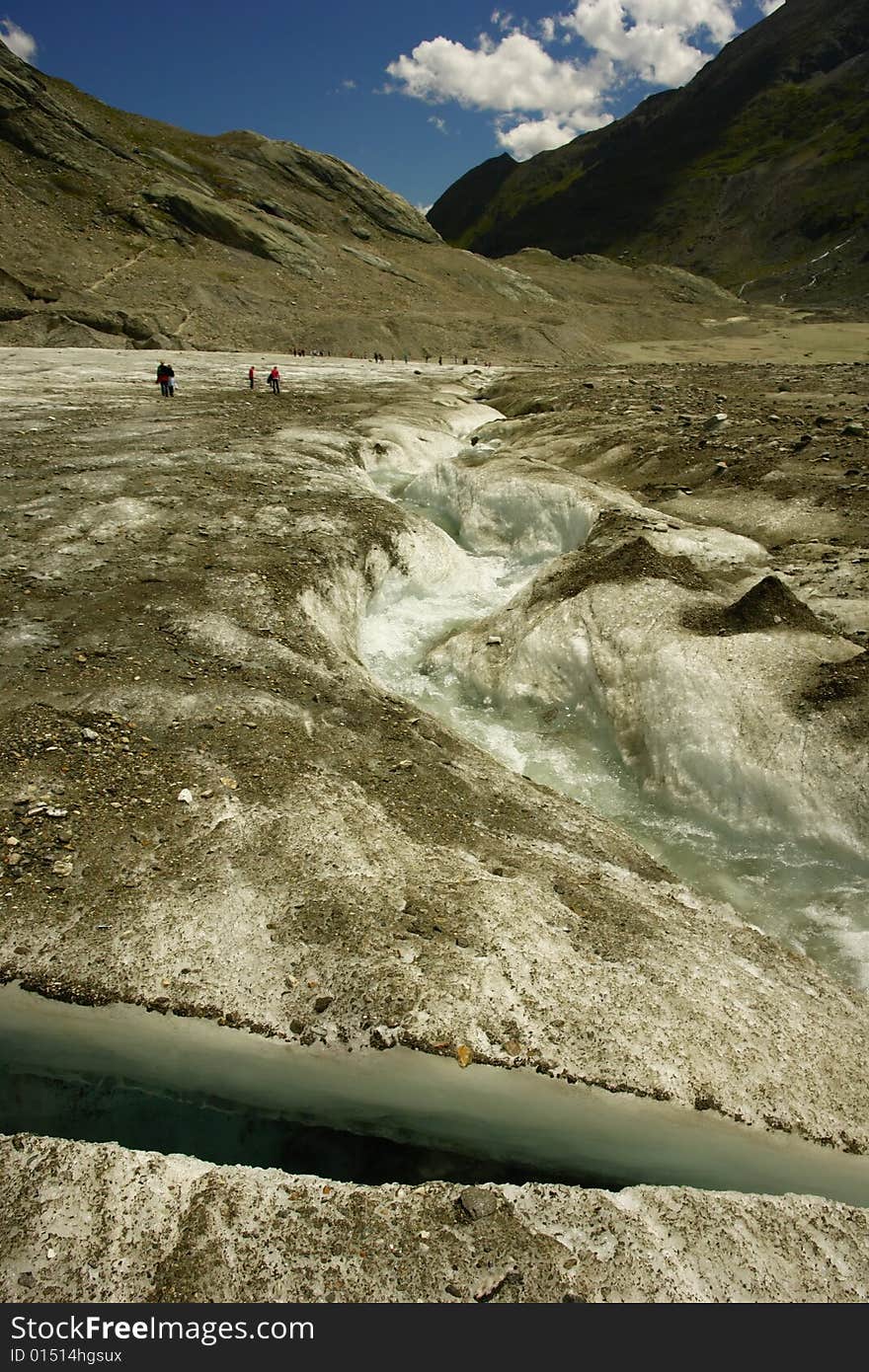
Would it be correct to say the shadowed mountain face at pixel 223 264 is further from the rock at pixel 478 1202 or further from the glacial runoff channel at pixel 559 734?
the rock at pixel 478 1202

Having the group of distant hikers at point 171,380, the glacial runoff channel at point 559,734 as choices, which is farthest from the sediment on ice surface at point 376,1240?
the group of distant hikers at point 171,380

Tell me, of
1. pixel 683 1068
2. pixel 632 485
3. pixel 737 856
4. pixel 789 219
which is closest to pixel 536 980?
pixel 683 1068

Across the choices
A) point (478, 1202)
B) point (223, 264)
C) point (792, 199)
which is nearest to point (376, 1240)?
point (478, 1202)

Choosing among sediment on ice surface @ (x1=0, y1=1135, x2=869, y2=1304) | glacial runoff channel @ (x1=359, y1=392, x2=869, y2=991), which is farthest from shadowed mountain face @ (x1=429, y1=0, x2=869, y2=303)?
sediment on ice surface @ (x1=0, y1=1135, x2=869, y2=1304)

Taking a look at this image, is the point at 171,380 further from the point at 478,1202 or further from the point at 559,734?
the point at 478,1202

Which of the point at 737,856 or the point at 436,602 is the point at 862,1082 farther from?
the point at 436,602

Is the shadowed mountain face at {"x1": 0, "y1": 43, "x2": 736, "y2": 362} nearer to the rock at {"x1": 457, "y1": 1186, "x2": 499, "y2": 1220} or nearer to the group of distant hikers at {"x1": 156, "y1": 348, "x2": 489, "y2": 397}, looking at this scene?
the group of distant hikers at {"x1": 156, "y1": 348, "x2": 489, "y2": 397}

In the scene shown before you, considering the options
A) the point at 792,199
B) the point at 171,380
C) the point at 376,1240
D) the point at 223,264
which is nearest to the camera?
the point at 376,1240
